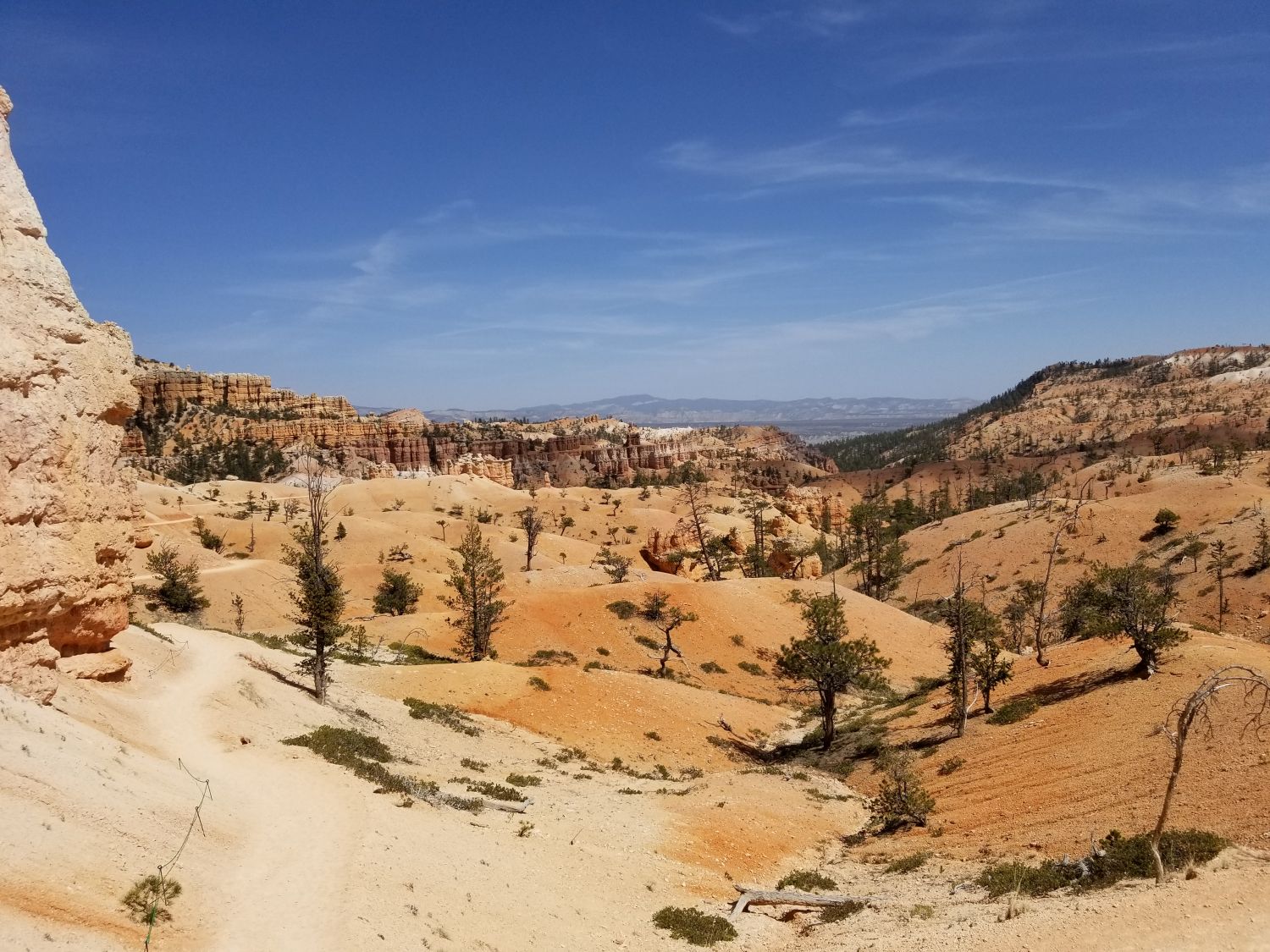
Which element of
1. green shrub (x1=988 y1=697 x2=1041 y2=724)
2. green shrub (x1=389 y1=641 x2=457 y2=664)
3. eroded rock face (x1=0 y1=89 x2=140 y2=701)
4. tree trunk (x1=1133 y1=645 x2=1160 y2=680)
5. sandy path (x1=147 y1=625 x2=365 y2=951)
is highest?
eroded rock face (x1=0 y1=89 x2=140 y2=701)

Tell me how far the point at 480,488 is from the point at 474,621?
65.6 metres

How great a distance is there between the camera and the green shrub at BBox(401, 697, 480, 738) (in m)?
22.9

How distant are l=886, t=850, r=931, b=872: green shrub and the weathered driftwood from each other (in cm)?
195

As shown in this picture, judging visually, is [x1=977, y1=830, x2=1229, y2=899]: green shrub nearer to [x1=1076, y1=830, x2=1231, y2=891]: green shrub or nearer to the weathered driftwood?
[x1=1076, y1=830, x2=1231, y2=891]: green shrub

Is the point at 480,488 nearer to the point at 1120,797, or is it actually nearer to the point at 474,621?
the point at 474,621

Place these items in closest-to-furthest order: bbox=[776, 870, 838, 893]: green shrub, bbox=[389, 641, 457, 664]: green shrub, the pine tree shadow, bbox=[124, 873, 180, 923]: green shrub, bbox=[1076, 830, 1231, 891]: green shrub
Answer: bbox=[124, 873, 180, 923]: green shrub → bbox=[1076, 830, 1231, 891]: green shrub → bbox=[776, 870, 838, 893]: green shrub → the pine tree shadow → bbox=[389, 641, 457, 664]: green shrub

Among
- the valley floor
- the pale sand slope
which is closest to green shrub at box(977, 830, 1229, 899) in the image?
the valley floor

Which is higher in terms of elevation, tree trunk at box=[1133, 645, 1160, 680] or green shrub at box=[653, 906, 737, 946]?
tree trunk at box=[1133, 645, 1160, 680]

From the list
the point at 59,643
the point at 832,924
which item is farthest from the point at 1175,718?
the point at 59,643

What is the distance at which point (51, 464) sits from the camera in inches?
491

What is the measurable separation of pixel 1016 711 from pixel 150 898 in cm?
2275

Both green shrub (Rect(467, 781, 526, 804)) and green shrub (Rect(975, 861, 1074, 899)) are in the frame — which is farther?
green shrub (Rect(467, 781, 526, 804))

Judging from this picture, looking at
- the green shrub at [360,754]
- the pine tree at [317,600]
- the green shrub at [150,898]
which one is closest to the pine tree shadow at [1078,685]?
the green shrub at [360,754]

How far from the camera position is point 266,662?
2191 cm
